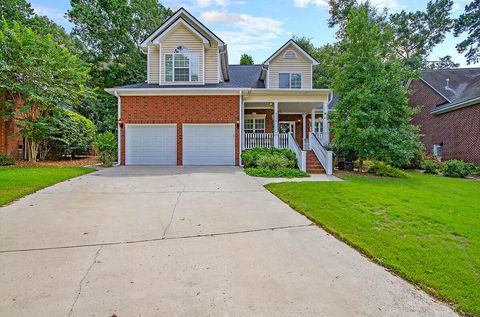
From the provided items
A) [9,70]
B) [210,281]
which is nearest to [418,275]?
[210,281]

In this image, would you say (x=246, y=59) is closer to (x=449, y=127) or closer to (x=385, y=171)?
(x=449, y=127)

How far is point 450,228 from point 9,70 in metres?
17.2

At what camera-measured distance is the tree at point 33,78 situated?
1278 cm

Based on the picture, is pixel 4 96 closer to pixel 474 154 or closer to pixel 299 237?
pixel 299 237

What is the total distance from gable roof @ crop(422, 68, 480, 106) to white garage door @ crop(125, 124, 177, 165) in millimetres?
18047

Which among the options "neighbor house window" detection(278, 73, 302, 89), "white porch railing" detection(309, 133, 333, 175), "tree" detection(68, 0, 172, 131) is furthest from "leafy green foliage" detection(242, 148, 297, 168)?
"tree" detection(68, 0, 172, 131)

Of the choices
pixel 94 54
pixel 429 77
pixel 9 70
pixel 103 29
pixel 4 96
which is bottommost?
pixel 4 96

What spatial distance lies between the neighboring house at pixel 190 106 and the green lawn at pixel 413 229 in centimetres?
588

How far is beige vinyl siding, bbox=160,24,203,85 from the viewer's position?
1514cm

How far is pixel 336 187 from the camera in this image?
8477mm

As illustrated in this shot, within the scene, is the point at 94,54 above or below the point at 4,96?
above

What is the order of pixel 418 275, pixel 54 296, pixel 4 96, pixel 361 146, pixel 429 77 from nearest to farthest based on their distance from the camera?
1. pixel 54 296
2. pixel 418 275
3. pixel 361 146
4. pixel 4 96
5. pixel 429 77

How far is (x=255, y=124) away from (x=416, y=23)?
31.1 metres

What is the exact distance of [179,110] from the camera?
Result: 558 inches
